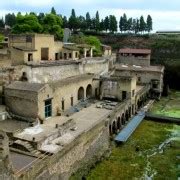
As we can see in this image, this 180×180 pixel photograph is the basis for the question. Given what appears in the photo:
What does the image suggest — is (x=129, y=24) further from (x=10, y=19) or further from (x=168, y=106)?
(x=168, y=106)

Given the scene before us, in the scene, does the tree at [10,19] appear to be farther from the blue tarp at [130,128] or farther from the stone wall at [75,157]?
the stone wall at [75,157]

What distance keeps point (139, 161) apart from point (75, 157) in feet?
18.6

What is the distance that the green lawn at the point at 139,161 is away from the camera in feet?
70.3

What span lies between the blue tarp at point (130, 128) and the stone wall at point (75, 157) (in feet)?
5.95

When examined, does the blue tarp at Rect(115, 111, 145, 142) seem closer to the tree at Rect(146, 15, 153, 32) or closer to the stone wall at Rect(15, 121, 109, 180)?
the stone wall at Rect(15, 121, 109, 180)

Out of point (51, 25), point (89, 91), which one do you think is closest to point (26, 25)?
point (51, 25)

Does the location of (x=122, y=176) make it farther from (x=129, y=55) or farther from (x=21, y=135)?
(x=129, y=55)

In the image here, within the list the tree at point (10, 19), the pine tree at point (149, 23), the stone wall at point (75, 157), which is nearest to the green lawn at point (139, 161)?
the stone wall at point (75, 157)

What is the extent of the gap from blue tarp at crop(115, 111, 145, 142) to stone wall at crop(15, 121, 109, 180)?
181cm

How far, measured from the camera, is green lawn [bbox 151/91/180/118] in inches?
1449

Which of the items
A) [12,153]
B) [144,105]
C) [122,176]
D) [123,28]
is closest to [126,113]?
[144,105]

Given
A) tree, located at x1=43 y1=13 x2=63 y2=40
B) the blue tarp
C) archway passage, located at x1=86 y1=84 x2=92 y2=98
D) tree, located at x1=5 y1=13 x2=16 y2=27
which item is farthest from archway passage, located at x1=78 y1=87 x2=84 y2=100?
tree, located at x1=5 y1=13 x2=16 y2=27

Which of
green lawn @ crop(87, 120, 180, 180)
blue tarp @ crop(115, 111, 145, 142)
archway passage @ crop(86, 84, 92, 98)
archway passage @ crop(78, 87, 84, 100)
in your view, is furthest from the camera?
archway passage @ crop(86, 84, 92, 98)

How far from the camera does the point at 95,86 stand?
35375 millimetres
